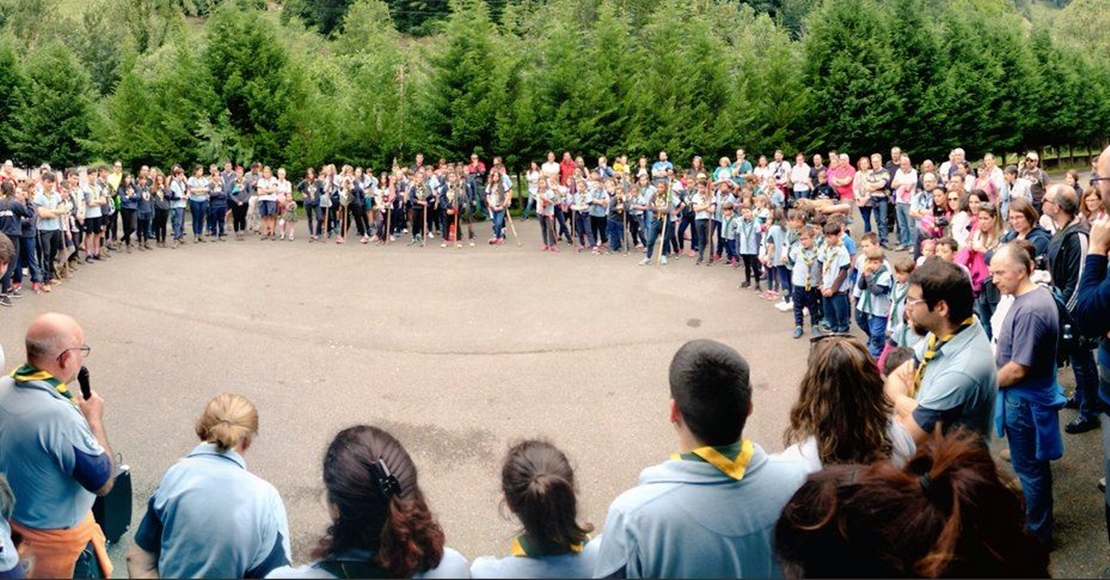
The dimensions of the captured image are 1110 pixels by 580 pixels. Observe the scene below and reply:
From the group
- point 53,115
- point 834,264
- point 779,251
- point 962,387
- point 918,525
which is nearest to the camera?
point 918,525

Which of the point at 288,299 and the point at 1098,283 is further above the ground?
the point at 1098,283

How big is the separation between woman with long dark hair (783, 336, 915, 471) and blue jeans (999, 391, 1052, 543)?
7.71ft

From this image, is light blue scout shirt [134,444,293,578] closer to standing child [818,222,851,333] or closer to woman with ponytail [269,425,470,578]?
woman with ponytail [269,425,470,578]

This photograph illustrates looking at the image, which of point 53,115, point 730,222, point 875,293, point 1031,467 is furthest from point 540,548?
point 53,115

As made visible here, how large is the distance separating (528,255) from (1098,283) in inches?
581

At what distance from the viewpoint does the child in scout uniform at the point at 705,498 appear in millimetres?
3076

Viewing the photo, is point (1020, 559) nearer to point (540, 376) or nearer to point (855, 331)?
point (540, 376)

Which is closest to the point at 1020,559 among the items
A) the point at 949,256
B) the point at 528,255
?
the point at 949,256

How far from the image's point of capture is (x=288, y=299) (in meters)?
15.4

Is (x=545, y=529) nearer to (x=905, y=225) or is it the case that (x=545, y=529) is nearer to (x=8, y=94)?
(x=905, y=225)

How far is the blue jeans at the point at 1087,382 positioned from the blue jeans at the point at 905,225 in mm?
9966

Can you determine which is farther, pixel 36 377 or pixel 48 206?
pixel 48 206

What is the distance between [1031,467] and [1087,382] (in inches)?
124

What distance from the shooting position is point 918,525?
2.44 m
